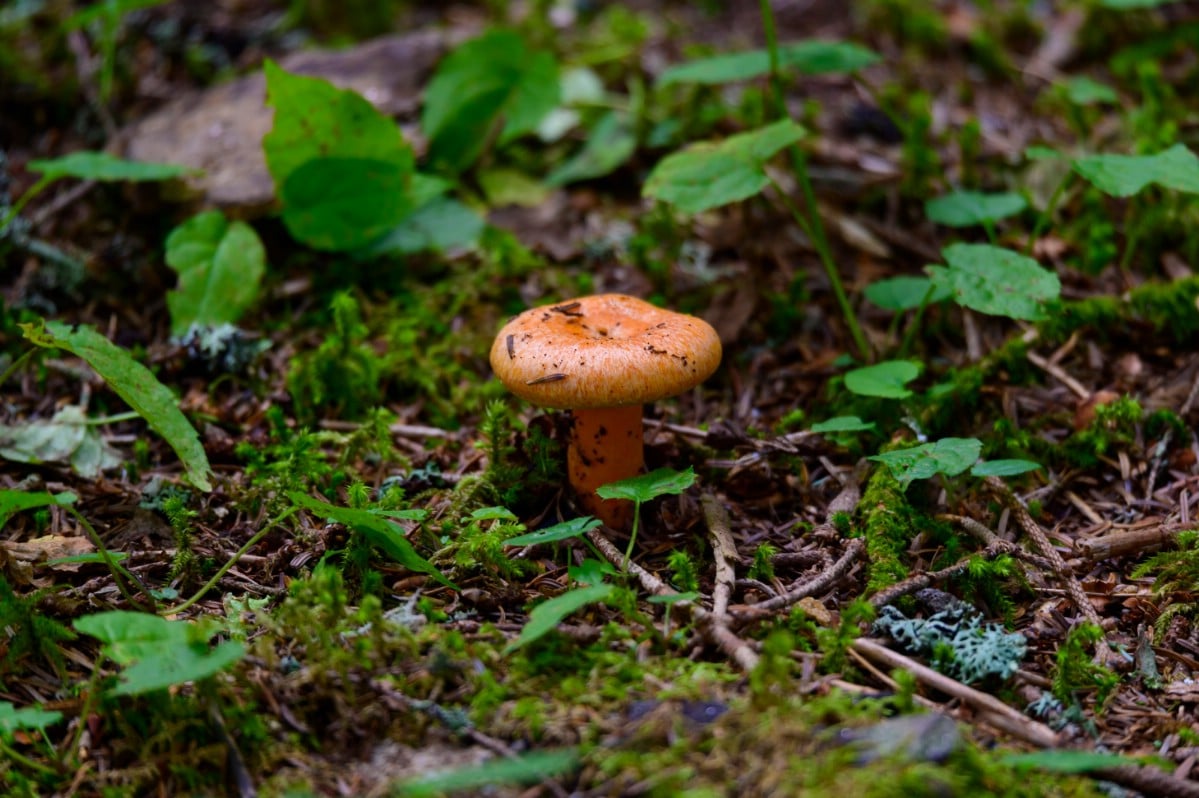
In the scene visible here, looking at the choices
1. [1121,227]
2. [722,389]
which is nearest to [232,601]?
[722,389]

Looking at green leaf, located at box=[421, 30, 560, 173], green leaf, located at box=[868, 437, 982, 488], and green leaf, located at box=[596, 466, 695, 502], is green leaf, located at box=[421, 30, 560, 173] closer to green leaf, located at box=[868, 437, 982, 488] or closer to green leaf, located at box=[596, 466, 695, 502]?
green leaf, located at box=[596, 466, 695, 502]

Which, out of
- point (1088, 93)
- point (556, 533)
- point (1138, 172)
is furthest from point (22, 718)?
point (1088, 93)

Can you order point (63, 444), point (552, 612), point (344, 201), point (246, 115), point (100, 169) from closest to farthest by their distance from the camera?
point (552, 612)
point (63, 444)
point (100, 169)
point (344, 201)
point (246, 115)

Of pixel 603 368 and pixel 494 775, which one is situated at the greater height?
pixel 603 368

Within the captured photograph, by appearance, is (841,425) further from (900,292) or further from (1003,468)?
(900,292)

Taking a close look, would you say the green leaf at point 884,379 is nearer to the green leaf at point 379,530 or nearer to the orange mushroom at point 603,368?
the orange mushroom at point 603,368

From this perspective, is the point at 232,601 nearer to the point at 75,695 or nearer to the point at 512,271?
the point at 75,695

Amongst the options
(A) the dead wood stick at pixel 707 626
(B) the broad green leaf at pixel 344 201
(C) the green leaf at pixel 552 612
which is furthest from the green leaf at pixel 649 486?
(B) the broad green leaf at pixel 344 201
